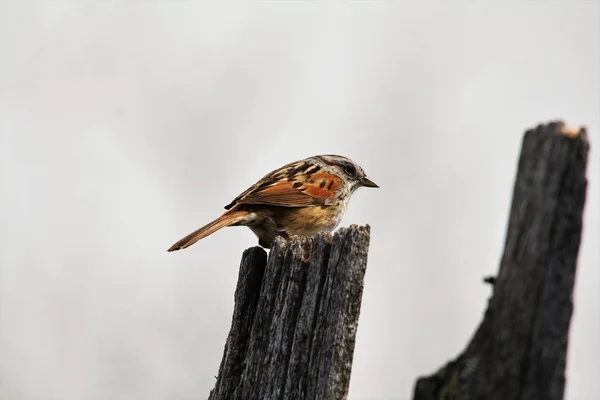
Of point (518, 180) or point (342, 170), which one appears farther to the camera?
point (342, 170)

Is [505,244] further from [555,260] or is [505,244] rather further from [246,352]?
[246,352]

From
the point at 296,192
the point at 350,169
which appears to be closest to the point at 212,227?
the point at 296,192

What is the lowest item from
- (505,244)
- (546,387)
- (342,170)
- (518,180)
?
(546,387)

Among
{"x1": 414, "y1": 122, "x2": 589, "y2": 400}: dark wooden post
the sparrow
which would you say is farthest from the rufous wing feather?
{"x1": 414, "y1": 122, "x2": 589, "y2": 400}: dark wooden post

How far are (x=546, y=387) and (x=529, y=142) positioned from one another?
0.80 metres

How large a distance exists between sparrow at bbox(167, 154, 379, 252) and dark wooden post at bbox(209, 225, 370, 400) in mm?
3269

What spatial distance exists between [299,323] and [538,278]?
1259 millimetres

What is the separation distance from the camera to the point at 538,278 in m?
2.75

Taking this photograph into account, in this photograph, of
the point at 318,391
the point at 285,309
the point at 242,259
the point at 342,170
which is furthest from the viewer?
the point at 342,170

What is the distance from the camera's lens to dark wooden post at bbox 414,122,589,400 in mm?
2740

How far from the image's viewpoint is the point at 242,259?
172 inches

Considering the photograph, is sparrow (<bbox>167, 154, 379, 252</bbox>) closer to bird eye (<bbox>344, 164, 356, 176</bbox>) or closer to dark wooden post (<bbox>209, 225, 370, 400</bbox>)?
bird eye (<bbox>344, 164, 356, 176</bbox>)

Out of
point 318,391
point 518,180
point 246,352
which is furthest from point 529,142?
point 246,352

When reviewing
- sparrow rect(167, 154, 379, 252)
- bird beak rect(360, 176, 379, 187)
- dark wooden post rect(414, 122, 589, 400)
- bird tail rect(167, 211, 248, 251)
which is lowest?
dark wooden post rect(414, 122, 589, 400)
